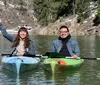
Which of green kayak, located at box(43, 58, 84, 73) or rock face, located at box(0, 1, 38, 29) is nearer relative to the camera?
green kayak, located at box(43, 58, 84, 73)

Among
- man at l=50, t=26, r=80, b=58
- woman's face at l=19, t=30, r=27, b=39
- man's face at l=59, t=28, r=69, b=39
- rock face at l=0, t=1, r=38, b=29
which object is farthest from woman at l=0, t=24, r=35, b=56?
rock face at l=0, t=1, r=38, b=29

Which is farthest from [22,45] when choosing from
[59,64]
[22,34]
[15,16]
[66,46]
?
[15,16]

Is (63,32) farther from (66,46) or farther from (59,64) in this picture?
(59,64)

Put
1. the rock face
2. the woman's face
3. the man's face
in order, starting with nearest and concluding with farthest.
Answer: the man's face, the woman's face, the rock face

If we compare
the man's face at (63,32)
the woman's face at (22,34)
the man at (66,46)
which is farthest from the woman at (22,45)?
the man's face at (63,32)

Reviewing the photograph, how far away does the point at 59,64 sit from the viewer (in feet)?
42.9

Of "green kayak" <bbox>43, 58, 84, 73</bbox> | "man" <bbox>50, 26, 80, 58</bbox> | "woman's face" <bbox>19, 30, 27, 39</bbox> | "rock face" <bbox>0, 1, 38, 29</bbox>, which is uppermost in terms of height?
"rock face" <bbox>0, 1, 38, 29</bbox>

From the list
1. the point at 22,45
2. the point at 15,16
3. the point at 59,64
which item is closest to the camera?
the point at 59,64

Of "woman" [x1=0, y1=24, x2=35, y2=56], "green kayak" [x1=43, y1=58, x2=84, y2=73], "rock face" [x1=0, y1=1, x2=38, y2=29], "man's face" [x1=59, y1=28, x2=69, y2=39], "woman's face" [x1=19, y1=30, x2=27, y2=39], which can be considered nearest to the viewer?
"green kayak" [x1=43, y1=58, x2=84, y2=73]

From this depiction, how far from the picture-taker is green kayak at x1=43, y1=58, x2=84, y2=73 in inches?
512

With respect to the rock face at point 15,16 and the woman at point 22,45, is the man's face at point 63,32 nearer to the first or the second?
the woman at point 22,45

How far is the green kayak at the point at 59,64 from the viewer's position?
13008 millimetres

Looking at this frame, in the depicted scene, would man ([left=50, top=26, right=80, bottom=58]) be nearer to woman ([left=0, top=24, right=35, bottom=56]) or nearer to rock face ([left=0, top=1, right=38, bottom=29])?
woman ([left=0, top=24, right=35, bottom=56])

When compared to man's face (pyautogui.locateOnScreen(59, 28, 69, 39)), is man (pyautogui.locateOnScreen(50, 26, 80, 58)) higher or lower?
lower
